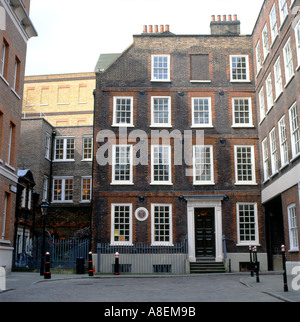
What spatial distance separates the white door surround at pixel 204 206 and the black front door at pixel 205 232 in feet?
0.91

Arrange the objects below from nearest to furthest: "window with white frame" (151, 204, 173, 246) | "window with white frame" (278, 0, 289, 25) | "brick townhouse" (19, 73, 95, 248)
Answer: "window with white frame" (278, 0, 289, 25) < "window with white frame" (151, 204, 173, 246) < "brick townhouse" (19, 73, 95, 248)

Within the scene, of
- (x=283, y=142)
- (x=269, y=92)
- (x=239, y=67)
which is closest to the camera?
(x=283, y=142)

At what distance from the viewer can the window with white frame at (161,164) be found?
25.2 meters

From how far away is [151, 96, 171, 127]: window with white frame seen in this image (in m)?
25.9

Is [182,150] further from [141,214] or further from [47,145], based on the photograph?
[47,145]

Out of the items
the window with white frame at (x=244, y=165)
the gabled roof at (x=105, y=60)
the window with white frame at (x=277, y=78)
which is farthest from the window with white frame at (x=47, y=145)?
the gabled roof at (x=105, y=60)

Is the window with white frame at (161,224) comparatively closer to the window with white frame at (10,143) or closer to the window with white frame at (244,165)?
the window with white frame at (244,165)

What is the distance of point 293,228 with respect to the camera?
19359 mm

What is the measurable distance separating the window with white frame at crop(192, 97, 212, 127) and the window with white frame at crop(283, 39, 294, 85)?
22.0ft

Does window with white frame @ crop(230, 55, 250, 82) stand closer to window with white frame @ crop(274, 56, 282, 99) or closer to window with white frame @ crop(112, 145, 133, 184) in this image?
window with white frame @ crop(274, 56, 282, 99)

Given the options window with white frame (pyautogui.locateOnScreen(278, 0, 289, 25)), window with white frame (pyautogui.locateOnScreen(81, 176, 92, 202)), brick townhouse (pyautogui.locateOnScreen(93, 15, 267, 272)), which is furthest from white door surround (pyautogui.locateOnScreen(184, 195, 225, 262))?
window with white frame (pyautogui.locateOnScreen(81, 176, 92, 202))

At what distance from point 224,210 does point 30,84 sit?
35.9 m

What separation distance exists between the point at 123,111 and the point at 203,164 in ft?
18.5

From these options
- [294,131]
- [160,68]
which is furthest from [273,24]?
[160,68]
